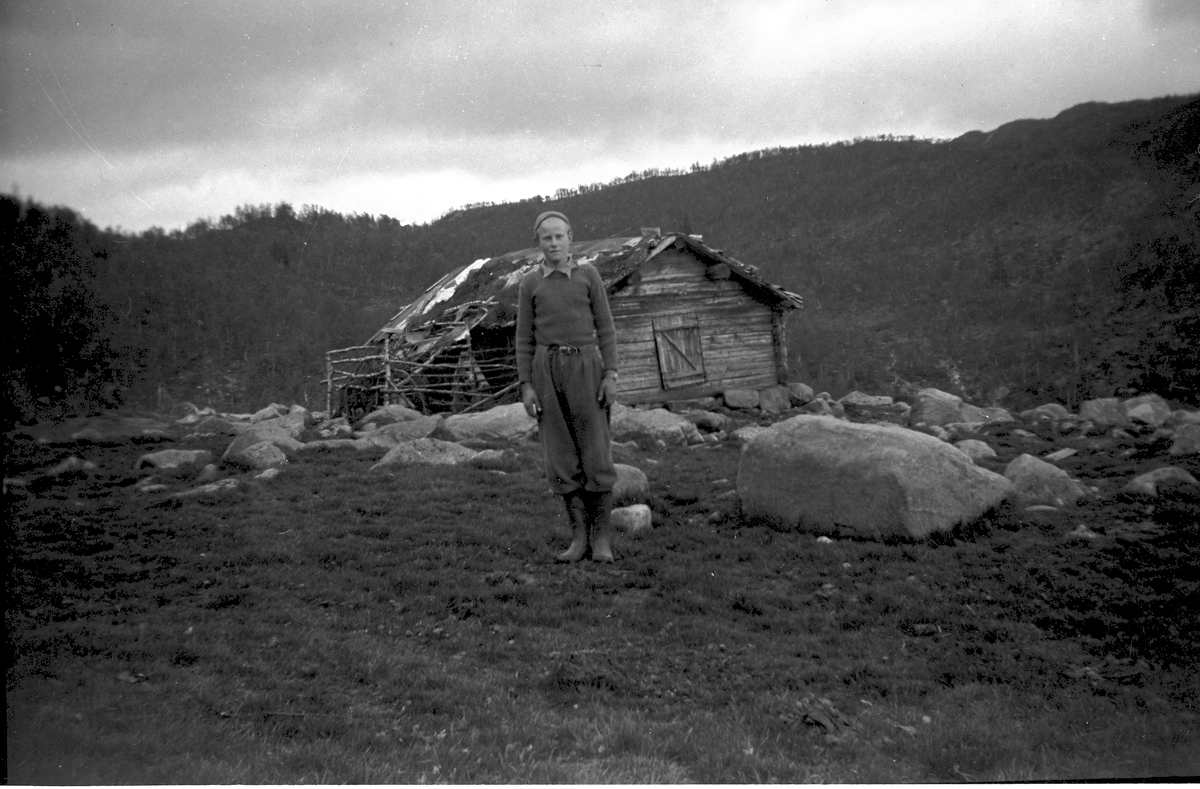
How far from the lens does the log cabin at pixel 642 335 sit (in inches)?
776

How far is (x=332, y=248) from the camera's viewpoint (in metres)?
33.5

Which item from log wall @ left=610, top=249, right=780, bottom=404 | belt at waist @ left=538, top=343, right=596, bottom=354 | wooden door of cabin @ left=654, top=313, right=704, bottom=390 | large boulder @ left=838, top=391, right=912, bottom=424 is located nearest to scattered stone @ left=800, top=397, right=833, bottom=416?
large boulder @ left=838, top=391, right=912, bottom=424

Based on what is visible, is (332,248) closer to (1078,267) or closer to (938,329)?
(938,329)

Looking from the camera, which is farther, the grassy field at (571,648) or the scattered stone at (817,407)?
the scattered stone at (817,407)

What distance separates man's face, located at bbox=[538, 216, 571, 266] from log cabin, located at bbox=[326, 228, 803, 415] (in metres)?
13.4

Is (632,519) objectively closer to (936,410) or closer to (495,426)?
(495,426)

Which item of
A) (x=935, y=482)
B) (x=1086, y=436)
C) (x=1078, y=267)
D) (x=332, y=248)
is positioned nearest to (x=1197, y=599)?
(x=935, y=482)

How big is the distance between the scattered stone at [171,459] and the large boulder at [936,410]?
13104mm

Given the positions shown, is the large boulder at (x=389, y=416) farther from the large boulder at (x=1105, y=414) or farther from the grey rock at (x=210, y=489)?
the large boulder at (x=1105, y=414)

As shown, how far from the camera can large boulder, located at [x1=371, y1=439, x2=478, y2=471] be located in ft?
31.9

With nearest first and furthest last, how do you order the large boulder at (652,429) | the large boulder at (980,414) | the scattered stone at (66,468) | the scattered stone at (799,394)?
the scattered stone at (66,468), the large boulder at (652,429), the large boulder at (980,414), the scattered stone at (799,394)

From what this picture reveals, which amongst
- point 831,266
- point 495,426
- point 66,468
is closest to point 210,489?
point 66,468

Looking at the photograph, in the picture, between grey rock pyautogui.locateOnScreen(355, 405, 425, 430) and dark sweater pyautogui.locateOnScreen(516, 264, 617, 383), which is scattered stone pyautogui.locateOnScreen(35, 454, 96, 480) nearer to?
dark sweater pyautogui.locateOnScreen(516, 264, 617, 383)

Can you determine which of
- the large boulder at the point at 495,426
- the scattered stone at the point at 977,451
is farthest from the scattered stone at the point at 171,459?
the scattered stone at the point at 977,451
